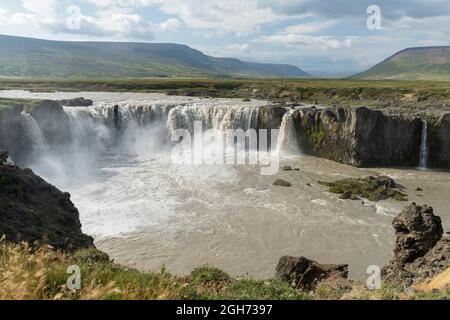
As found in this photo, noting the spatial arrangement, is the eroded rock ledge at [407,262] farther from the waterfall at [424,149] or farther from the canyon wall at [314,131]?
the waterfall at [424,149]

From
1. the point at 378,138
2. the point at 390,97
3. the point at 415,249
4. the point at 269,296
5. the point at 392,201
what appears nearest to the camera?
the point at 269,296

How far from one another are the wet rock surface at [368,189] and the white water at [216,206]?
1.13 meters

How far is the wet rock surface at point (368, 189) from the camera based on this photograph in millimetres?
36459

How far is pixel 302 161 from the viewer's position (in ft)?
168

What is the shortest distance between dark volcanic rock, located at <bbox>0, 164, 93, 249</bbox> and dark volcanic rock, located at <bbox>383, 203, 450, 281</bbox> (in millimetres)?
12737

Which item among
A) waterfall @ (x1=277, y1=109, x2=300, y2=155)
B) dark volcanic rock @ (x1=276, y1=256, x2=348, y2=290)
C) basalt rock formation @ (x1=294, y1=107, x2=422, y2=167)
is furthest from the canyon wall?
dark volcanic rock @ (x1=276, y1=256, x2=348, y2=290)

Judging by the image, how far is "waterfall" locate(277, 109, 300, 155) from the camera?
5516 centimetres

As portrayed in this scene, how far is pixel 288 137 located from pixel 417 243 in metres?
37.7

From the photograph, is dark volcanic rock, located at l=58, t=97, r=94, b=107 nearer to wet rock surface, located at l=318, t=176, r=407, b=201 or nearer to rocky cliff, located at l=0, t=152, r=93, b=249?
wet rock surface, located at l=318, t=176, r=407, b=201

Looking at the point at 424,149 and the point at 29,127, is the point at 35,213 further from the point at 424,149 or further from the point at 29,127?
the point at 424,149

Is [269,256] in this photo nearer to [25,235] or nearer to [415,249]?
[415,249]
